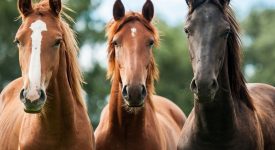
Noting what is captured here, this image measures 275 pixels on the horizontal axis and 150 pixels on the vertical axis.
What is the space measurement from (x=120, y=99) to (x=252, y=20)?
4366 cm

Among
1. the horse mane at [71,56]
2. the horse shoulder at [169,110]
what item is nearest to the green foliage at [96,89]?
the horse shoulder at [169,110]

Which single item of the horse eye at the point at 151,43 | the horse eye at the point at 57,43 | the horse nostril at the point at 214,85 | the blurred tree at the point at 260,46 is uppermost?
the horse eye at the point at 57,43

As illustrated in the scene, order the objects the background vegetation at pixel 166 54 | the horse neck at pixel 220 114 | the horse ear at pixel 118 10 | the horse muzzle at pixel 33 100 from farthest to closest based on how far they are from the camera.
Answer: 1. the background vegetation at pixel 166 54
2. the horse ear at pixel 118 10
3. the horse neck at pixel 220 114
4. the horse muzzle at pixel 33 100

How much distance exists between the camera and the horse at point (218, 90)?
7.32 metres

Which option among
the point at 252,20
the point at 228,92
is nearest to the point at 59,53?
the point at 228,92

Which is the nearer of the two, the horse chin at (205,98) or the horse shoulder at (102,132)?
the horse chin at (205,98)

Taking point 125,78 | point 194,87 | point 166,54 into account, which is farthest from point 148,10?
point 166,54

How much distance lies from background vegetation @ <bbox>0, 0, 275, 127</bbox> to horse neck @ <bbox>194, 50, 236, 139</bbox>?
723 inches

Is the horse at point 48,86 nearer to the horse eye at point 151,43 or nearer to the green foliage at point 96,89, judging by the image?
the horse eye at point 151,43

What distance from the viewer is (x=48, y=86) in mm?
7781

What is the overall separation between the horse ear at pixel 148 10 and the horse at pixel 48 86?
1.06 m

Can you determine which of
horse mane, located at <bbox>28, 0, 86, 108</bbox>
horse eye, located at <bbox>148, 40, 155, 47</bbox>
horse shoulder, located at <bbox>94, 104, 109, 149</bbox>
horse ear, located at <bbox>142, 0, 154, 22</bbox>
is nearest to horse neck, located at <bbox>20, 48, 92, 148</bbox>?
horse mane, located at <bbox>28, 0, 86, 108</bbox>

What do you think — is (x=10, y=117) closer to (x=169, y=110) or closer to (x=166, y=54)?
(x=169, y=110)

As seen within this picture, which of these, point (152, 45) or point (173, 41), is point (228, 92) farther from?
point (173, 41)
